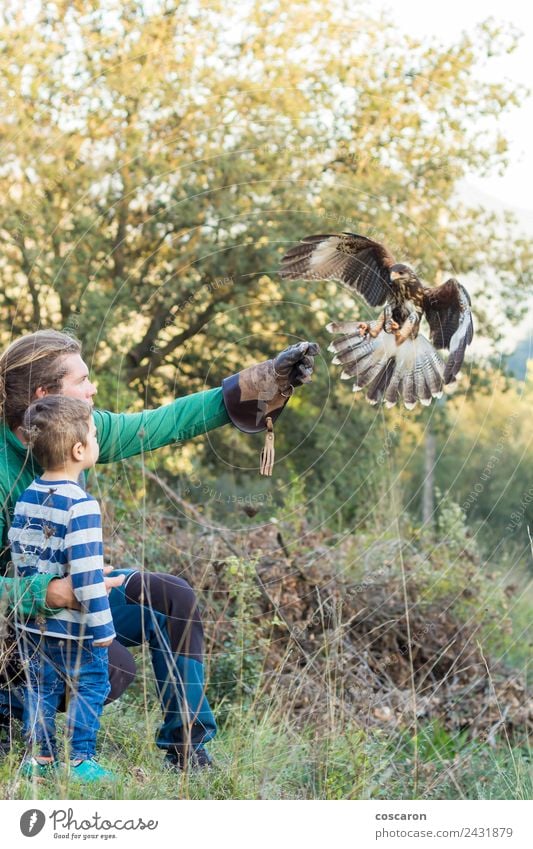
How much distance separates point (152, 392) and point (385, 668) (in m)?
2.10

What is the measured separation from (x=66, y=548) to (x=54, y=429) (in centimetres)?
33

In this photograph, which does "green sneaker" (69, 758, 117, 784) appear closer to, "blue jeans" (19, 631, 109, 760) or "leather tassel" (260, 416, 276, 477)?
"blue jeans" (19, 631, 109, 760)

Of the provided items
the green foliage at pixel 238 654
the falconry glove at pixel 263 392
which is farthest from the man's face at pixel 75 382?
the green foliage at pixel 238 654

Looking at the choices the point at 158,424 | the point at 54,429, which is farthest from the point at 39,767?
the point at 158,424

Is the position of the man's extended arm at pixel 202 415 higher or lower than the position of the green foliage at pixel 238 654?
higher

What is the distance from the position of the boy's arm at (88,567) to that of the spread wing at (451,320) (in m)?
1.34

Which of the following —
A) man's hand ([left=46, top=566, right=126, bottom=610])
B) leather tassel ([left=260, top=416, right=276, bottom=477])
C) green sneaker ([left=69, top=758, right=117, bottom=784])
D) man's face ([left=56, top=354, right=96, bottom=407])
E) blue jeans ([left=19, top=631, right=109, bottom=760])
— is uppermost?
man's face ([left=56, top=354, right=96, bottom=407])

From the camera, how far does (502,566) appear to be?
5.47 m

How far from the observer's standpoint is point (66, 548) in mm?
2779

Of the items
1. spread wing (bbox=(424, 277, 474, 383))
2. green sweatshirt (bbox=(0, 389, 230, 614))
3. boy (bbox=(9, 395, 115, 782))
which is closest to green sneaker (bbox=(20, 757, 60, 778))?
boy (bbox=(9, 395, 115, 782))

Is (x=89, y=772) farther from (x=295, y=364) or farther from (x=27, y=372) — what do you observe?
(x=295, y=364)

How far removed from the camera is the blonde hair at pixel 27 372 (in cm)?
303

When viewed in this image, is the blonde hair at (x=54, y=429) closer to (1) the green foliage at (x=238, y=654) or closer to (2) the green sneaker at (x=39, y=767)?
(2) the green sneaker at (x=39, y=767)

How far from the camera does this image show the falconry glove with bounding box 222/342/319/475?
3154 mm
